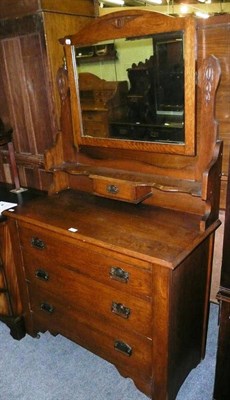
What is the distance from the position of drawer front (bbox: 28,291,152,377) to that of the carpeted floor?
160 millimetres

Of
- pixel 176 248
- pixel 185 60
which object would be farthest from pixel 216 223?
pixel 185 60

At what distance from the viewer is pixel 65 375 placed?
1.85 meters

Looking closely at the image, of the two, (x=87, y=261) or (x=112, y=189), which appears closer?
(x=87, y=261)

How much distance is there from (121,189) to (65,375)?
1.10 metres

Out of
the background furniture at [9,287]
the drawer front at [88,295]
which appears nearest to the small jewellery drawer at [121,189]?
the drawer front at [88,295]

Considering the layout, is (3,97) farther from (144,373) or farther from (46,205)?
(144,373)

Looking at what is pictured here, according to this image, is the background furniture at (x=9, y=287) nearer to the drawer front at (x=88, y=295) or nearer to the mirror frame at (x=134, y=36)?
the drawer front at (x=88, y=295)

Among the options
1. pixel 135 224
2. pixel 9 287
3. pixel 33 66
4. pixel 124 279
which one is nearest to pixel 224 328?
pixel 124 279

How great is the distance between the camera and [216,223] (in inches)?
61.6

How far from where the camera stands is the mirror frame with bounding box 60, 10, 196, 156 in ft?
4.74

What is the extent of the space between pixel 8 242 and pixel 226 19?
165 cm

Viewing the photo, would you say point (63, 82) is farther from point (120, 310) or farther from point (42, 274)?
point (120, 310)

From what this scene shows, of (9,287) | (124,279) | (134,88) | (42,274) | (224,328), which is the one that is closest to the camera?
(224,328)

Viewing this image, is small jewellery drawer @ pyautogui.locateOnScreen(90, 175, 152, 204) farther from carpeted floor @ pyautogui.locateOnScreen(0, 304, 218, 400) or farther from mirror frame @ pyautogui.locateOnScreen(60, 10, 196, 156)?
carpeted floor @ pyautogui.locateOnScreen(0, 304, 218, 400)
